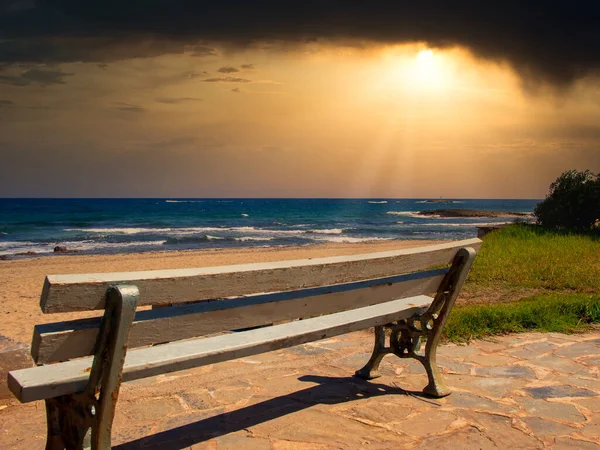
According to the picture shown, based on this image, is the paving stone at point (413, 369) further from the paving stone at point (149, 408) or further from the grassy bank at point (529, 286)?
the paving stone at point (149, 408)

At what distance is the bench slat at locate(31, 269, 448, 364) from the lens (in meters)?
2.10

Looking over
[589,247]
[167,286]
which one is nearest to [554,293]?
[589,247]

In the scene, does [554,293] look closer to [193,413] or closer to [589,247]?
[589,247]

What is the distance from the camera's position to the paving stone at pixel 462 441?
3012mm

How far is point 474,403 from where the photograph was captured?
3.65m

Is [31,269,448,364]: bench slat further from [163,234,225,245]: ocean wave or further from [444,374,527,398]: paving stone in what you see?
[163,234,225,245]: ocean wave

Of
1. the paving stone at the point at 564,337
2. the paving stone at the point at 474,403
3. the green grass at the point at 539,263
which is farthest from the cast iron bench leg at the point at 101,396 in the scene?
the green grass at the point at 539,263

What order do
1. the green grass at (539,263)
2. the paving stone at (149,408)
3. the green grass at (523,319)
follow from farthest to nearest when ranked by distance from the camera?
the green grass at (539,263)
the green grass at (523,319)
the paving stone at (149,408)

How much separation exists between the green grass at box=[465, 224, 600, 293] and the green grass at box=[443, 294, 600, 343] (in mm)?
2205

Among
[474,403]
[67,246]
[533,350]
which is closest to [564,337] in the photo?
[533,350]

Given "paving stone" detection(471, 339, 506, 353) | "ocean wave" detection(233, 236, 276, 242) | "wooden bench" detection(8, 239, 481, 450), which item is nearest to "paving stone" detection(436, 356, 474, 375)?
"paving stone" detection(471, 339, 506, 353)

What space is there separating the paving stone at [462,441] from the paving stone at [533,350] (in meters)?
1.81

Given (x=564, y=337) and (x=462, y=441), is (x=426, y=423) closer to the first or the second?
(x=462, y=441)

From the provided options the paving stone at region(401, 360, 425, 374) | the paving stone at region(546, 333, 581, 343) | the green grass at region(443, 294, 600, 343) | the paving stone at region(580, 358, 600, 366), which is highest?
the green grass at region(443, 294, 600, 343)
